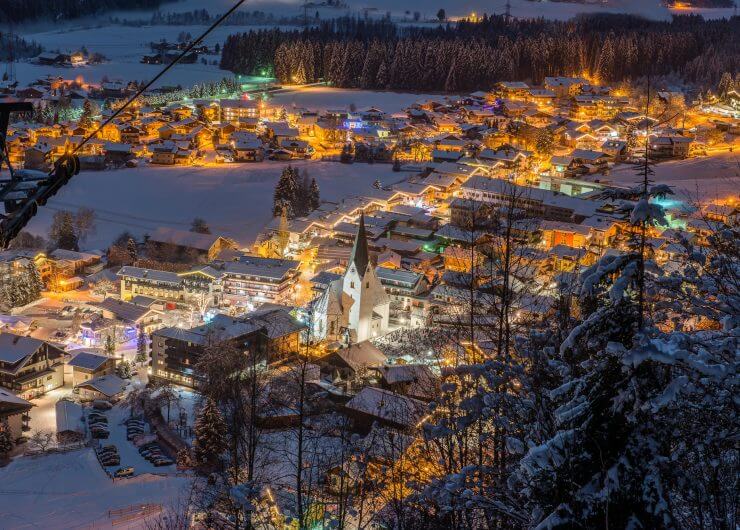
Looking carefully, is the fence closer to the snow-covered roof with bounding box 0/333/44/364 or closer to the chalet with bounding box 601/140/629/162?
the snow-covered roof with bounding box 0/333/44/364

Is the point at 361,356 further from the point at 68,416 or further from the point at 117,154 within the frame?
the point at 117,154

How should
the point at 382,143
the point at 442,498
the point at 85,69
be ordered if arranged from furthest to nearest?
the point at 85,69, the point at 382,143, the point at 442,498

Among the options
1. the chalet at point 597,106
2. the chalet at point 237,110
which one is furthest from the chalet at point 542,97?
the chalet at point 237,110

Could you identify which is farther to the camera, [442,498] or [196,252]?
[196,252]

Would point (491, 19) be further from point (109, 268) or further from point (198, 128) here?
point (109, 268)

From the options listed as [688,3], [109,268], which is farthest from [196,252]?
[688,3]

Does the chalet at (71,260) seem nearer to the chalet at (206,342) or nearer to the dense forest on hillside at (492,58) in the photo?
the chalet at (206,342)
